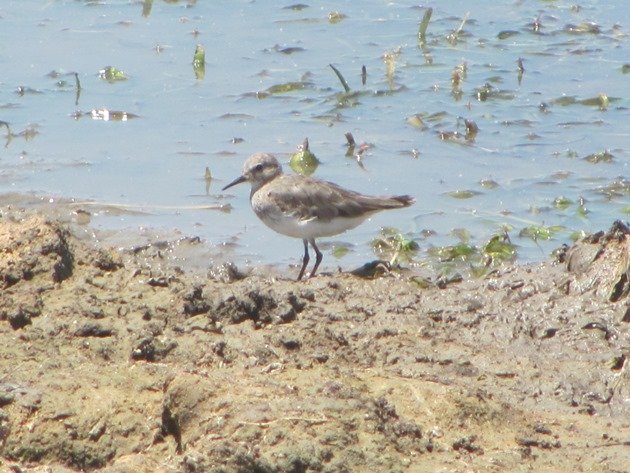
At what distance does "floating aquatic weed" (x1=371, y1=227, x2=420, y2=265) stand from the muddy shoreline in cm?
65

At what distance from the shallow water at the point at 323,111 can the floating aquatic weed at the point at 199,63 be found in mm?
50

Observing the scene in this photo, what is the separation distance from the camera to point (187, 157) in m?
10.6

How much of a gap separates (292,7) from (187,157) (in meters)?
4.55

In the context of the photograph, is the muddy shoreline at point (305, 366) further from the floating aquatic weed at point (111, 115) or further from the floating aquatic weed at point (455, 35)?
the floating aquatic weed at point (455, 35)

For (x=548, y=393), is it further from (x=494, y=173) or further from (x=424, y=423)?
(x=494, y=173)

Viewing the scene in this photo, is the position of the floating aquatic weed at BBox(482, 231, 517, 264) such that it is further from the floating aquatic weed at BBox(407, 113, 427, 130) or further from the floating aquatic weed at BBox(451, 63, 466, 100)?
the floating aquatic weed at BBox(451, 63, 466, 100)

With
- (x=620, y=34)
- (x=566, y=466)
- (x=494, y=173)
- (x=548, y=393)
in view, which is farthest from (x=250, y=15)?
(x=566, y=466)

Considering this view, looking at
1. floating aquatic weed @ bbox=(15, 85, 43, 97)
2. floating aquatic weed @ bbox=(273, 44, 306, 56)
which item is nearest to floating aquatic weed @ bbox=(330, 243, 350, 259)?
floating aquatic weed @ bbox=(15, 85, 43, 97)

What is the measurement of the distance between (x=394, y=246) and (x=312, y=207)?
25.9 inches

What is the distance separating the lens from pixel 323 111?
11.7 meters

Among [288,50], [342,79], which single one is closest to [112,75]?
[288,50]

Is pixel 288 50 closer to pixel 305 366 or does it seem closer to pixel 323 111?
pixel 323 111

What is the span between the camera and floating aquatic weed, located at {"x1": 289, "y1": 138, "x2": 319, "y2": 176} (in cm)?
1032

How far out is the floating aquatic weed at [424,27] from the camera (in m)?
12.5
